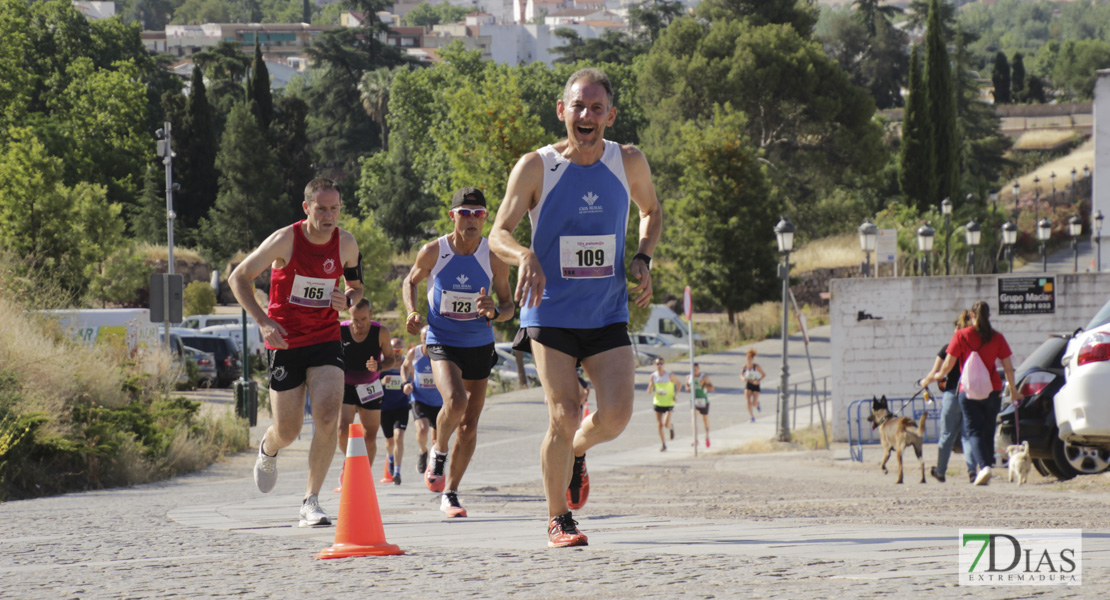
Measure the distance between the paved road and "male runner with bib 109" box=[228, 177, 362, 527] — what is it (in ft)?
2.01

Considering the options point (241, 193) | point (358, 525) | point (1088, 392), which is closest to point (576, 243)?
point (358, 525)

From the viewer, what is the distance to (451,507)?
852 cm

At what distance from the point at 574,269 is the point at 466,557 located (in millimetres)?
1343

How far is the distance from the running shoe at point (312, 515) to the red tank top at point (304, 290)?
2.95 ft

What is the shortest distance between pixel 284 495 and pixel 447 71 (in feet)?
267

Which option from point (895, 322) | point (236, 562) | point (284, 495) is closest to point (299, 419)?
point (236, 562)

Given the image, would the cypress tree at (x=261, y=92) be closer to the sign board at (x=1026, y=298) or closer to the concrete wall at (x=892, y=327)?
the concrete wall at (x=892, y=327)

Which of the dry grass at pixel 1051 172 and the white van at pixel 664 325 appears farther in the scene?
the dry grass at pixel 1051 172

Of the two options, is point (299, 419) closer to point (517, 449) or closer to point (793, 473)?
point (793, 473)

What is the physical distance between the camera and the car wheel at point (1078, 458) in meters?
13.3

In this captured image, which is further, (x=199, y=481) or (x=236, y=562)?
(x=199, y=481)

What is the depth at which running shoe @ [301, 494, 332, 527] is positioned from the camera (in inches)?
299

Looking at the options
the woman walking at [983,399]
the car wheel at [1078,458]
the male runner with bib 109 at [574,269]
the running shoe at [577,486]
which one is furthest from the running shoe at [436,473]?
the car wheel at [1078,458]

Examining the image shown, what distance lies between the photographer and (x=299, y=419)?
8000 mm
